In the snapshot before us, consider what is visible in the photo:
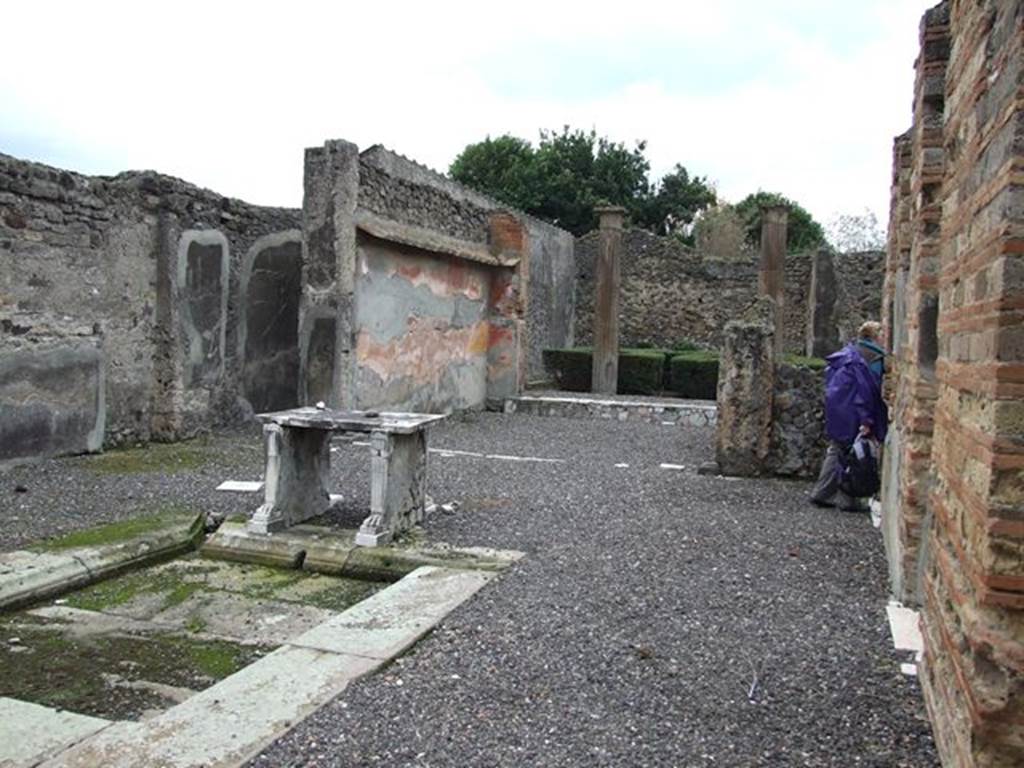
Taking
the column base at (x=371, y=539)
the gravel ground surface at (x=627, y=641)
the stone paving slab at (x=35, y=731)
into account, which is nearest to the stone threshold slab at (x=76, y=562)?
the gravel ground surface at (x=627, y=641)

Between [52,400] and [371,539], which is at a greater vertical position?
[52,400]

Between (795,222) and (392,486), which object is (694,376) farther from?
(795,222)

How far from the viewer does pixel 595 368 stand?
16875 mm

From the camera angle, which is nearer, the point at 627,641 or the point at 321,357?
the point at 627,641

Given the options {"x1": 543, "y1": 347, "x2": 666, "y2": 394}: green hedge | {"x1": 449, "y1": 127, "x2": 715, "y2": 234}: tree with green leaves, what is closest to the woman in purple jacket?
{"x1": 543, "y1": 347, "x2": 666, "y2": 394}: green hedge

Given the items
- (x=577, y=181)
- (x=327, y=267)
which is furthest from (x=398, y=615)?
(x=577, y=181)

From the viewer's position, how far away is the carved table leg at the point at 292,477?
5508 millimetres

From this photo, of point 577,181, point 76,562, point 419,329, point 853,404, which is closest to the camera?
point 76,562

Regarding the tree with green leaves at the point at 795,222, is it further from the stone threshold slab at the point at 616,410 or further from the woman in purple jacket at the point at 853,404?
the woman in purple jacket at the point at 853,404

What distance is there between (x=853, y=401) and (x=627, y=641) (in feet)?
11.4

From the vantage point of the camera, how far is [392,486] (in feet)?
17.7

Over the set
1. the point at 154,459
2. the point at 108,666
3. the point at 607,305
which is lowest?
the point at 108,666

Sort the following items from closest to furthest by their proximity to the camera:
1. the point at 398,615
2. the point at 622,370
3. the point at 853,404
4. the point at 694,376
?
the point at 398,615, the point at 853,404, the point at 694,376, the point at 622,370

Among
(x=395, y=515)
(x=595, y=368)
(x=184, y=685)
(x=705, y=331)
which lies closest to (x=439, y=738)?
(x=184, y=685)
